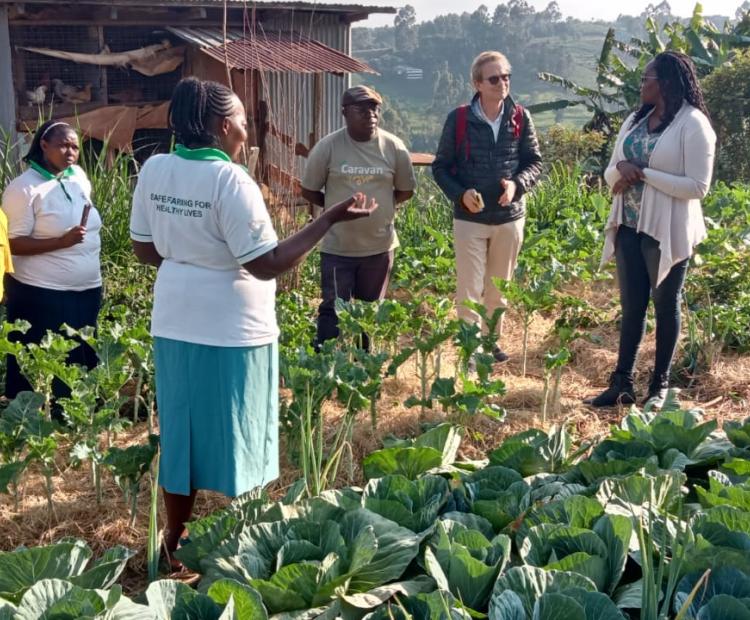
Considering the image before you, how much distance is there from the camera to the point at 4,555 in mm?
2031

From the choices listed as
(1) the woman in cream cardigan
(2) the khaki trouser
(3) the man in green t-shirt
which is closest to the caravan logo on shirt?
(3) the man in green t-shirt

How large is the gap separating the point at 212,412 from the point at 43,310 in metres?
1.92

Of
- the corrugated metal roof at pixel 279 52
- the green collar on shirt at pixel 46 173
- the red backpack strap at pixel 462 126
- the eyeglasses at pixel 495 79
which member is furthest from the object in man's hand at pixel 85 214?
the corrugated metal roof at pixel 279 52

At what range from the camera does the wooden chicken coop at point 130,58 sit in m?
9.78

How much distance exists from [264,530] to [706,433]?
1.40 meters

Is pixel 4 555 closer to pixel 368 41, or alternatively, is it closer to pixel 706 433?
pixel 706 433

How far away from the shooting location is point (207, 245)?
2736mm

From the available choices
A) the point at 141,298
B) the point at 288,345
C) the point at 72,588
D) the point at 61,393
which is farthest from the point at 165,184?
the point at 141,298

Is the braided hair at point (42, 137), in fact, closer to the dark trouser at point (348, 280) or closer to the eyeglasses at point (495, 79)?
the dark trouser at point (348, 280)

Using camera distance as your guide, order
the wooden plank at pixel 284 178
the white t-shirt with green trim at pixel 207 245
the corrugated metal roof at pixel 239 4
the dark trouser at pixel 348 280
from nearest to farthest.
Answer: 1. the white t-shirt with green trim at pixel 207 245
2. the dark trouser at pixel 348 280
3. the wooden plank at pixel 284 178
4. the corrugated metal roof at pixel 239 4

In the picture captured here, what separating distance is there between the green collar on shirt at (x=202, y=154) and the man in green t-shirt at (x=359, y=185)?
2013 millimetres

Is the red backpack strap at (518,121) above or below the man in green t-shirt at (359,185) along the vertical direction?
above

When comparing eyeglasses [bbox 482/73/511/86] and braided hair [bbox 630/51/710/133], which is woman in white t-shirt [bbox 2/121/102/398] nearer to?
eyeglasses [bbox 482/73/511/86]

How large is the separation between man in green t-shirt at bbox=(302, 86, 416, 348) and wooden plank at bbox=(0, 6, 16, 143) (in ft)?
19.4
